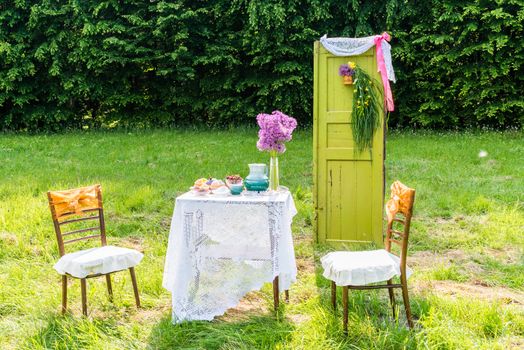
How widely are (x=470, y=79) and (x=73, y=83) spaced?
10.5 meters

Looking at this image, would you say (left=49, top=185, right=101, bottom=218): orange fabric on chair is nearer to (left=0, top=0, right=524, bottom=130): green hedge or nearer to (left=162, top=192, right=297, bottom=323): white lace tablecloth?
(left=162, top=192, right=297, bottom=323): white lace tablecloth

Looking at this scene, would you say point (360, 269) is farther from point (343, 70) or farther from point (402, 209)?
point (343, 70)

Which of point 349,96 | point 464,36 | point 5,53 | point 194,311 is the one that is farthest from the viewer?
point 5,53

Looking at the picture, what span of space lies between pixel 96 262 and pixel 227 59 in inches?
422

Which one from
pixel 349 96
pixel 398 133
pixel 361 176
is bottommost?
pixel 398 133

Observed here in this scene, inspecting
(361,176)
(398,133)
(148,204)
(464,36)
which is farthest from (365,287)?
(464,36)

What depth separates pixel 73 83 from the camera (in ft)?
45.3

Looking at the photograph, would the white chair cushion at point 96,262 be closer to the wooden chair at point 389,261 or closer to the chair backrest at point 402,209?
the wooden chair at point 389,261

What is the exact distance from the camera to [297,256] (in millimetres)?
5082

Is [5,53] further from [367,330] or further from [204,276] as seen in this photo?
[367,330]

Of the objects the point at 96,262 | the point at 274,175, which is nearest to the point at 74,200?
the point at 96,262

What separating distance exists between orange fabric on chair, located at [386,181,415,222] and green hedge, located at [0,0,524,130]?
9.63m

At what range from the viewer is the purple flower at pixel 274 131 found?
Answer: 4012 mm

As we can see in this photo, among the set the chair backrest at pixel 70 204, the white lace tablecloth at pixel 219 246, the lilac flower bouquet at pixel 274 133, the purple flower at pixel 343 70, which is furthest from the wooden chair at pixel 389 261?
the chair backrest at pixel 70 204
